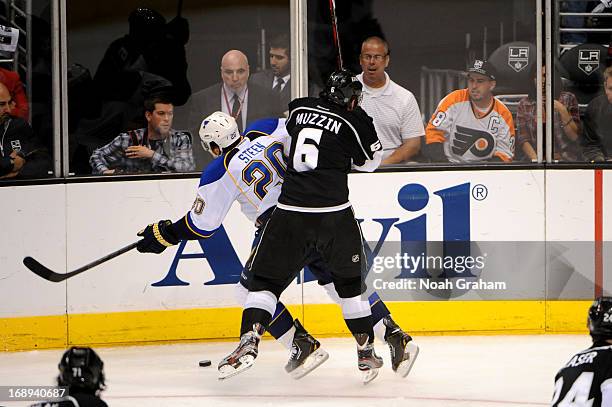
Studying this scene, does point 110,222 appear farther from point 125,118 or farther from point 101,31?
point 101,31

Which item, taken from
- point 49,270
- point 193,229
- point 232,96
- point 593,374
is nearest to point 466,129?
point 232,96

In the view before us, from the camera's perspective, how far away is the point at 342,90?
17.6 ft

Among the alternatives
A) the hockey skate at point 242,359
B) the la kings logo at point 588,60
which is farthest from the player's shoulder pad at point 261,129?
the la kings logo at point 588,60

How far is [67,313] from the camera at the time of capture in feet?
20.8

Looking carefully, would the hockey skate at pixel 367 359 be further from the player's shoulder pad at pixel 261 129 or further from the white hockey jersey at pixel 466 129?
the white hockey jersey at pixel 466 129

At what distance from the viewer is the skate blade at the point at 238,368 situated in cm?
527

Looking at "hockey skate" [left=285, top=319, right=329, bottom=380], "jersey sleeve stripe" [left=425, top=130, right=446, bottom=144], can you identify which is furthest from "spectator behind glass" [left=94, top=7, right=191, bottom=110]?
"hockey skate" [left=285, top=319, right=329, bottom=380]

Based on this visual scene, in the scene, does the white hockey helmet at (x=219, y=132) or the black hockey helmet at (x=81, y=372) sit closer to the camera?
the black hockey helmet at (x=81, y=372)

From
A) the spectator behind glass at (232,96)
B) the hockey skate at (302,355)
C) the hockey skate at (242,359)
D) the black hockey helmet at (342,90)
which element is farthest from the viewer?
the spectator behind glass at (232,96)

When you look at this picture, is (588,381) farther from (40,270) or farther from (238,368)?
(40,270)

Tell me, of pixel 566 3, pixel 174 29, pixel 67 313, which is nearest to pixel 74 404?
pixel 67 313

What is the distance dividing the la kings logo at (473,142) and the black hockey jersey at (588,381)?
127 inches

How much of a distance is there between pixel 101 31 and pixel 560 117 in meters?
2.38

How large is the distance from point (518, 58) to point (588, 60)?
0.36 meters
